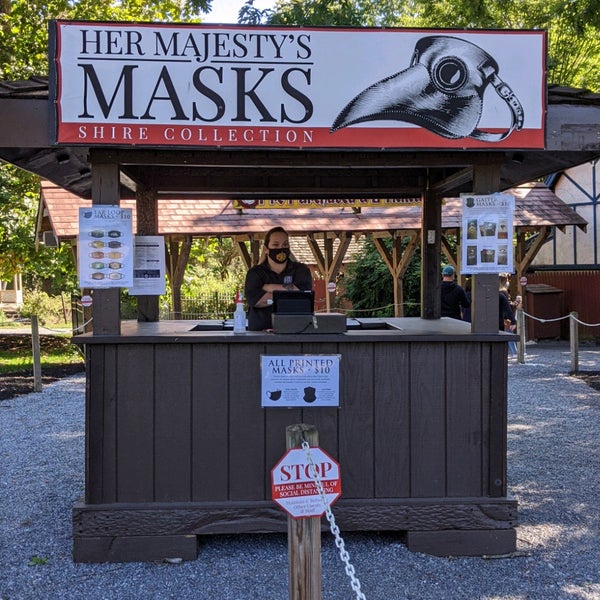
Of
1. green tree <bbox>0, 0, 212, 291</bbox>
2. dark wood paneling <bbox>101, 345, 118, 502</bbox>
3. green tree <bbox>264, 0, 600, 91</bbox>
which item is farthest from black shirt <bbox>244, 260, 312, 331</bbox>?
green tree <bbox>0, 0, 212, 291</bbox>

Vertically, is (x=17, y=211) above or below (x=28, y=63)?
below

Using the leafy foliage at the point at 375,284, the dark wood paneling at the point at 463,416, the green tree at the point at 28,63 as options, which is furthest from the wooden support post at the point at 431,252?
the leafy foliage at the point at 375,284

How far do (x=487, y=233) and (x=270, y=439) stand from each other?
75.1 inches

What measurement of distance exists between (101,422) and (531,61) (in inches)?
138

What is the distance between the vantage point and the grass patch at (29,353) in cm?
1550

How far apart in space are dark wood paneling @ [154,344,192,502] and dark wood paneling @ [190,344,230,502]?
40mm

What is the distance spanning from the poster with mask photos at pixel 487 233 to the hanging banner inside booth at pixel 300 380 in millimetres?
1065

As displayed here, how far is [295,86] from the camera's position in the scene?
4.47 meters

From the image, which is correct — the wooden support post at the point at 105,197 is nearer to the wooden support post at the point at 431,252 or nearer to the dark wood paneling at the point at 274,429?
the dark wood paneling at the point at 274,429

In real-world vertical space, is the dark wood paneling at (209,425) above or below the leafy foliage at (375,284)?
below

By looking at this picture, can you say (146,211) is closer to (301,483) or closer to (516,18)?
(301,483)

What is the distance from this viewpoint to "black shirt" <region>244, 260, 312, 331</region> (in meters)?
5.82

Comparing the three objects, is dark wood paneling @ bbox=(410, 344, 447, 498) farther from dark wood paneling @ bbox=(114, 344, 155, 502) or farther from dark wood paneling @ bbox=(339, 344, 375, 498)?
dark wood paneling @ bbox=(114, 344, 155, 502)

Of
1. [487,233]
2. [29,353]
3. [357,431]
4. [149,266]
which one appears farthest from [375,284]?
[357,431]
